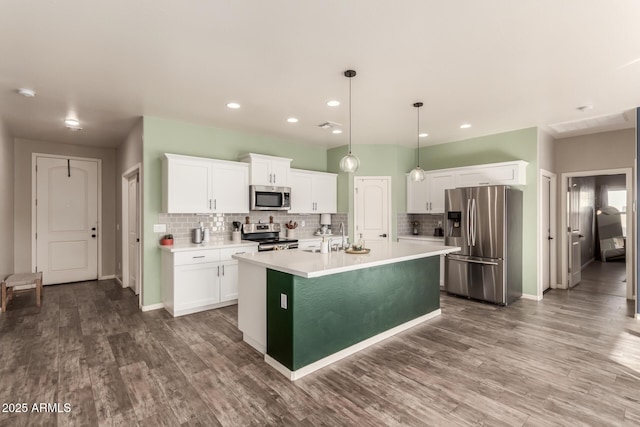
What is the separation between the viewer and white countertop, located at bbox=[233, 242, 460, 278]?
2637mm

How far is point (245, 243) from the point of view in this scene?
15.7ft

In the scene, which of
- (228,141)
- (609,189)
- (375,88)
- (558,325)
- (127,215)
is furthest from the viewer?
(609,189)

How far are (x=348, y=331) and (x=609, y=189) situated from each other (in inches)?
390

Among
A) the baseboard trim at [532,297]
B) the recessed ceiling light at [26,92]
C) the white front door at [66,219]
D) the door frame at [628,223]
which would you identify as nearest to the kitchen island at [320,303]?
the baseboard trim at [532,297]

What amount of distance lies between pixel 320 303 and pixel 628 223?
538 centimetres

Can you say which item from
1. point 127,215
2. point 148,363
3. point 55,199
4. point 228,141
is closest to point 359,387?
point 148,363

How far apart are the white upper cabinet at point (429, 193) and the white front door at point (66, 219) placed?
20.9ft

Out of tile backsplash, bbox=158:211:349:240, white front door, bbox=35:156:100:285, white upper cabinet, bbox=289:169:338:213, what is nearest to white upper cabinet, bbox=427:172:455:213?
tile backsplash, bbox=158:211:349:240

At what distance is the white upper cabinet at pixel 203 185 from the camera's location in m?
4.38

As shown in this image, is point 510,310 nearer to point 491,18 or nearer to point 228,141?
point 491,18

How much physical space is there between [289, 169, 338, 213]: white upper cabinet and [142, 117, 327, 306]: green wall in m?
1.15

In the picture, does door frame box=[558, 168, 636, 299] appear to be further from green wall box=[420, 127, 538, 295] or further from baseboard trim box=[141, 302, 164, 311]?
baseboard trim box=[141, 302, 164, 311]

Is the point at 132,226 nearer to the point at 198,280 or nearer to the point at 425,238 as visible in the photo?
the point at 198,280

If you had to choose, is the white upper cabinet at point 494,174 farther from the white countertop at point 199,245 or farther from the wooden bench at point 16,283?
the wooden bench at point 16,283
